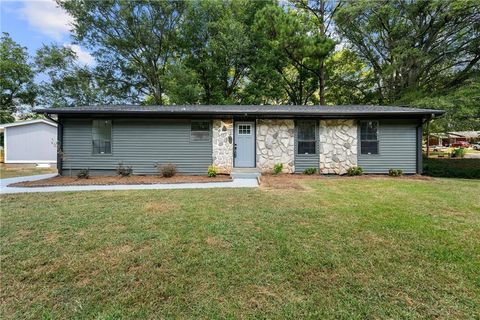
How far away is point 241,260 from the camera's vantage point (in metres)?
2.76

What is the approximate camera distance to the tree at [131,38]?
1769 cm

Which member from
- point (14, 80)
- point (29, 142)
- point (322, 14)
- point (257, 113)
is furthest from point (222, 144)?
point (14, 80)

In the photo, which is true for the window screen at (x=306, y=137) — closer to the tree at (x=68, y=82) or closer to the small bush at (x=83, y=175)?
the small bush at (x=83, y=175)

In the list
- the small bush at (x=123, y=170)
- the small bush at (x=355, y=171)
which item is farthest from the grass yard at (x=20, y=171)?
the small bush at (x=355, y=171)

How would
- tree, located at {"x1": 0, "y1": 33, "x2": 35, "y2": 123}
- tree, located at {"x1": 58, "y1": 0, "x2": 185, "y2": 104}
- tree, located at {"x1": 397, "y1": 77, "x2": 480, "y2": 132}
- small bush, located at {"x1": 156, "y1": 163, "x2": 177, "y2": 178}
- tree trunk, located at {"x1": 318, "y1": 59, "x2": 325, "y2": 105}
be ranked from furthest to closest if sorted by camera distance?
tree, located at {"x1": 0, "y1": 33, "x2": 35, "y2": 123} → tree, located at {"x1": 58, "y1": 0, "x2": 185, "y2": 104} → tree trunk, located at {"x1": 318, "y1": 59, "x2": 325, "y2": 105} → tree, located at {"x1": 397, "y1": 77, "x2": 480, "y2": 132} → small bush, located at {"x1": 156, "y1": 163, "x2": 177, "y2": 178}

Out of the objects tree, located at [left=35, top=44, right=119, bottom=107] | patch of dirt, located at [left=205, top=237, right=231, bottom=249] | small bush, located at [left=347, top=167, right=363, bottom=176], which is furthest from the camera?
tree, located at [left=35, top=44, right=119, bottom=107]

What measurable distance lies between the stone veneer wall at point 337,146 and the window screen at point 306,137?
0.35 m

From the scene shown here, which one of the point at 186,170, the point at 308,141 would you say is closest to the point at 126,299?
the point at 186,170

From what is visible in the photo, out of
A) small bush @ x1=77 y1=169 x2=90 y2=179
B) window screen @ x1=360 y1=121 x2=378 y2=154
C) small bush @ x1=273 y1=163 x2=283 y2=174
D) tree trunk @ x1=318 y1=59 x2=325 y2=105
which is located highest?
tree trunk @ x1=318 y1=59 x2=325 y2=105

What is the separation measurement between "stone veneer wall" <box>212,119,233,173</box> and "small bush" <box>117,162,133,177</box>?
332 centimetres

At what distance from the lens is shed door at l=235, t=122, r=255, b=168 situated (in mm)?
9602

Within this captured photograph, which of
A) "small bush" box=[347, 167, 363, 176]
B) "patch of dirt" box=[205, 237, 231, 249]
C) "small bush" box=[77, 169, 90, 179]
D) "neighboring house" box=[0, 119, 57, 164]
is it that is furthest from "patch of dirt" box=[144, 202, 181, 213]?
"neighboring house" box=[0, 119, 57, 164]

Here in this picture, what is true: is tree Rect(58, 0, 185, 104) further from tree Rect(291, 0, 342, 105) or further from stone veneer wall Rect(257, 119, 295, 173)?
stone veneer wall Rect(257, 119, 295, 173)

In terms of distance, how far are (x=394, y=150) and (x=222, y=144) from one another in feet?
22.8
